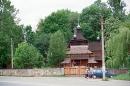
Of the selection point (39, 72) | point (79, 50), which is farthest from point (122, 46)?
point (79, 50)

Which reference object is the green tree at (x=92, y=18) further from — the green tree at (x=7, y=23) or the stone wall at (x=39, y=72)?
the stone wall at (x=39, y=72)

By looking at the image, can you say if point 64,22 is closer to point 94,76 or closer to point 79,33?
point 79,33

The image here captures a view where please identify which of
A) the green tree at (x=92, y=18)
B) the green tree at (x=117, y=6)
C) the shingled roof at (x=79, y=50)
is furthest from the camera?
the green tree at (x=92, y=18)

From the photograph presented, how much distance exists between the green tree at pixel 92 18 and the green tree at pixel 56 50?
1890cm

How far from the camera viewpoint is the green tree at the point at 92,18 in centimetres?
10775

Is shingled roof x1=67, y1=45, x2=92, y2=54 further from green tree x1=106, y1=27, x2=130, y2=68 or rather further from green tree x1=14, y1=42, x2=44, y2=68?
green tree x1=106, y1=27, x2=130, y2=68

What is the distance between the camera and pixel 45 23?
11419 centimetres

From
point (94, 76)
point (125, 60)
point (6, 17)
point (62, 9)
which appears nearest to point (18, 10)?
point (6, 17)

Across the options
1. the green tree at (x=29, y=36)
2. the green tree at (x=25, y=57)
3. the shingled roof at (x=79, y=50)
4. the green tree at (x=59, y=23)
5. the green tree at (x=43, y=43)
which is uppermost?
the green tree at (x=59, y=23)

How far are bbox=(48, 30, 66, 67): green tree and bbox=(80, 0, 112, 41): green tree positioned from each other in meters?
18.9

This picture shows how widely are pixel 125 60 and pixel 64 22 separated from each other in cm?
7240

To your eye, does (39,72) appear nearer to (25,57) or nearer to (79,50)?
(25,57)

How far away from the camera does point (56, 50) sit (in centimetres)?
8681

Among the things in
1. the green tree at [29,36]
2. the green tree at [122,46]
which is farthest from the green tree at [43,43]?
the green tree at [122,46]
